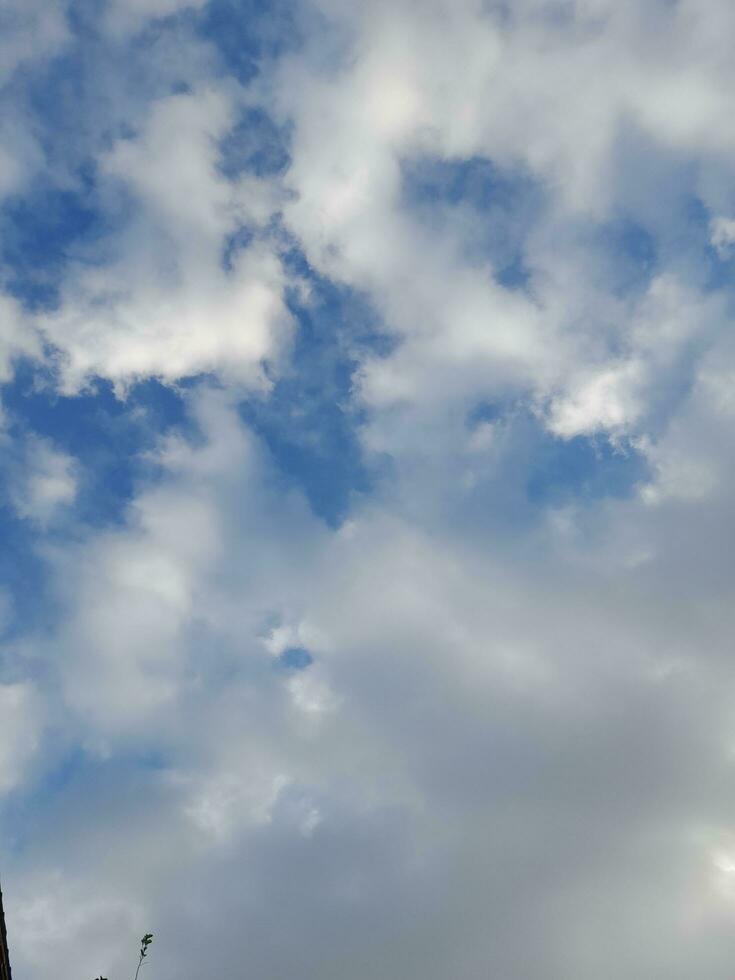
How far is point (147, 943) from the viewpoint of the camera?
232 ft

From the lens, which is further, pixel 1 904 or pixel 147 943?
pixel 1 904

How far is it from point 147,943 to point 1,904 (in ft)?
65.5

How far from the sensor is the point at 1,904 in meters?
79.6

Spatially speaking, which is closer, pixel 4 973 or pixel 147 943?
pixel 147 943

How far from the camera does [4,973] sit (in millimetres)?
78000

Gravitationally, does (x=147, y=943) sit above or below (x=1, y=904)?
below

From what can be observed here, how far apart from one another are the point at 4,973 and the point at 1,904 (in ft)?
21.1

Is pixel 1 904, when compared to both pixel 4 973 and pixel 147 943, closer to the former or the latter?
pixel 4 973

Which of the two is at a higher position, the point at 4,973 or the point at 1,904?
the point at 1,904

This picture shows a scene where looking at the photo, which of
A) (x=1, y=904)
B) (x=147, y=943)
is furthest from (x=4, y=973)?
(x=147, y=943)

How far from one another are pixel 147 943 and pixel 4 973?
64.7 feet
